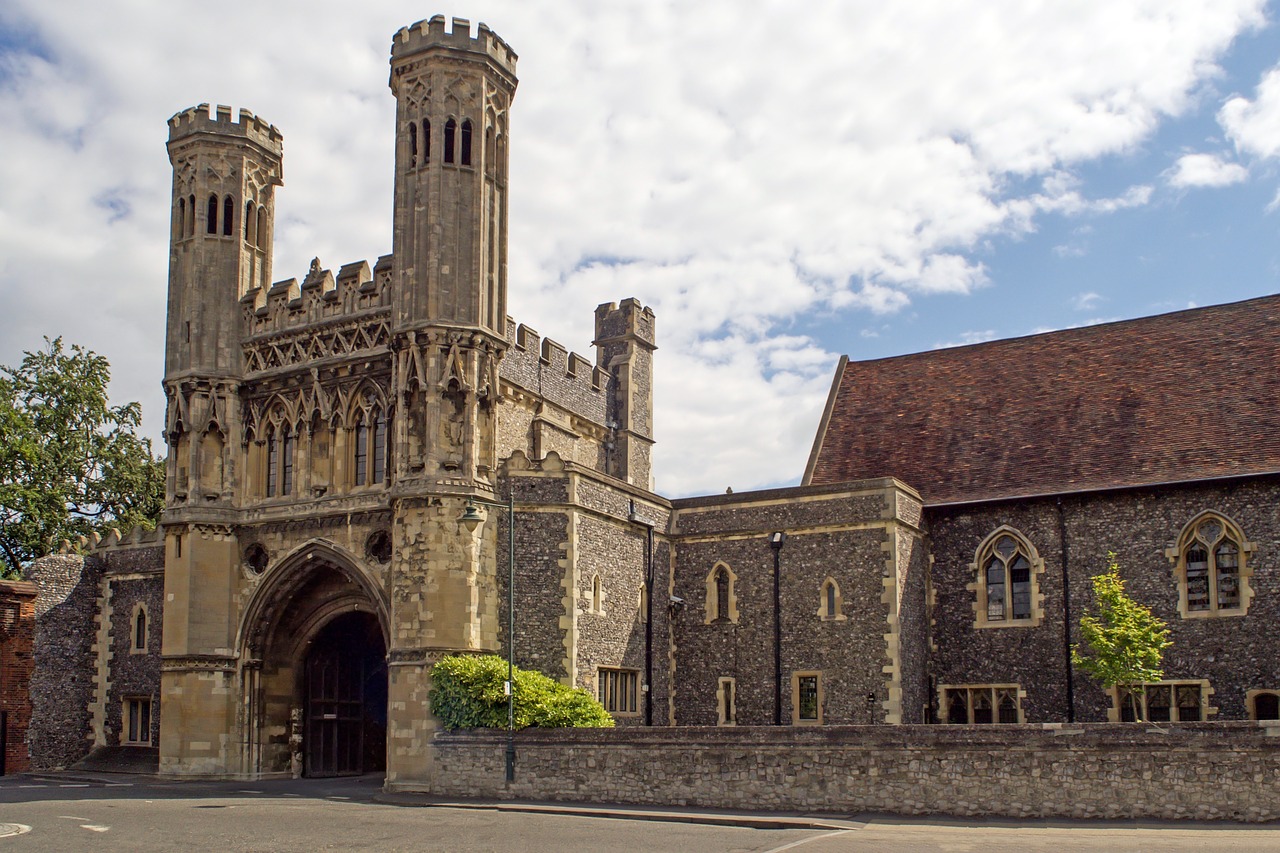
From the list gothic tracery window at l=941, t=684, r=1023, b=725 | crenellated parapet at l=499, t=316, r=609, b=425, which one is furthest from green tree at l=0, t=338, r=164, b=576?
gothic tracery window at l=941, t=684, r=1023, b=725

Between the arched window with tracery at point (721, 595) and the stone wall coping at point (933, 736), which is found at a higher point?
the arched window with tracery at point (721, 595)

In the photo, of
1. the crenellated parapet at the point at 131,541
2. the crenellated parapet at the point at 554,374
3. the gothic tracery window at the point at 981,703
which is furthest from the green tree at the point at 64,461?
the gothic tracery window at the point at 981,703

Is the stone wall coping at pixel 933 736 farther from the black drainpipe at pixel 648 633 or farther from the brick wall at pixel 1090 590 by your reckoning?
the brick wall at pixel 1090 590

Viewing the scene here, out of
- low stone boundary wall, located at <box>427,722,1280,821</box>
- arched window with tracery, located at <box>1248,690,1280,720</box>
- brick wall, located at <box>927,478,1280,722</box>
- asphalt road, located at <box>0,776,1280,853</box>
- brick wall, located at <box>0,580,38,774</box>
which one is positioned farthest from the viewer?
brick wall, located at <box>0,580,38,774</box>

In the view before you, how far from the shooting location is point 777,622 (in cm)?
2827

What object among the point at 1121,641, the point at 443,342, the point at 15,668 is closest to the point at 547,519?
the point at 443,342

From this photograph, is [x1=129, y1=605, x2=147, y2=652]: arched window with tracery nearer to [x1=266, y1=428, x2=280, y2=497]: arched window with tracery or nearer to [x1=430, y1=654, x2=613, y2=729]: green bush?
[x1=266, y1=428, x2=280, y2=497]: arched window with tracery

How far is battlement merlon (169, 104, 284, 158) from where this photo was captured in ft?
110

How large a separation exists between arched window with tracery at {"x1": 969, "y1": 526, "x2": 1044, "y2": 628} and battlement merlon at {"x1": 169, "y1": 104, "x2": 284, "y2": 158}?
20.7 meters

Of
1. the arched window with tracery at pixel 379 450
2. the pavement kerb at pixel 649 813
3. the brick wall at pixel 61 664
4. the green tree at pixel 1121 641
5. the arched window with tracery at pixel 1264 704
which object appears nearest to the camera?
the pavement kerb at pixel 649 813

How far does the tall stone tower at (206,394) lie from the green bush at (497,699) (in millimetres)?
7493

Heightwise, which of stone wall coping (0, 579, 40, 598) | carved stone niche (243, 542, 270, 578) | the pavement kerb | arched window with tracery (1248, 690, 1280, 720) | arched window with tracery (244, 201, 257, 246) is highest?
arched window with tracery (244, 201, 257, 246)

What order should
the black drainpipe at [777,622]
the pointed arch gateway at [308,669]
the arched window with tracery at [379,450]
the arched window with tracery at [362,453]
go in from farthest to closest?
the pointed arch gateway at [308,669]
the arched window with tracery at [362,453]
the arched window with tracery at [379,450]
the black drainpipe at [777,622]

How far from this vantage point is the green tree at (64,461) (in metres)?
45.0
